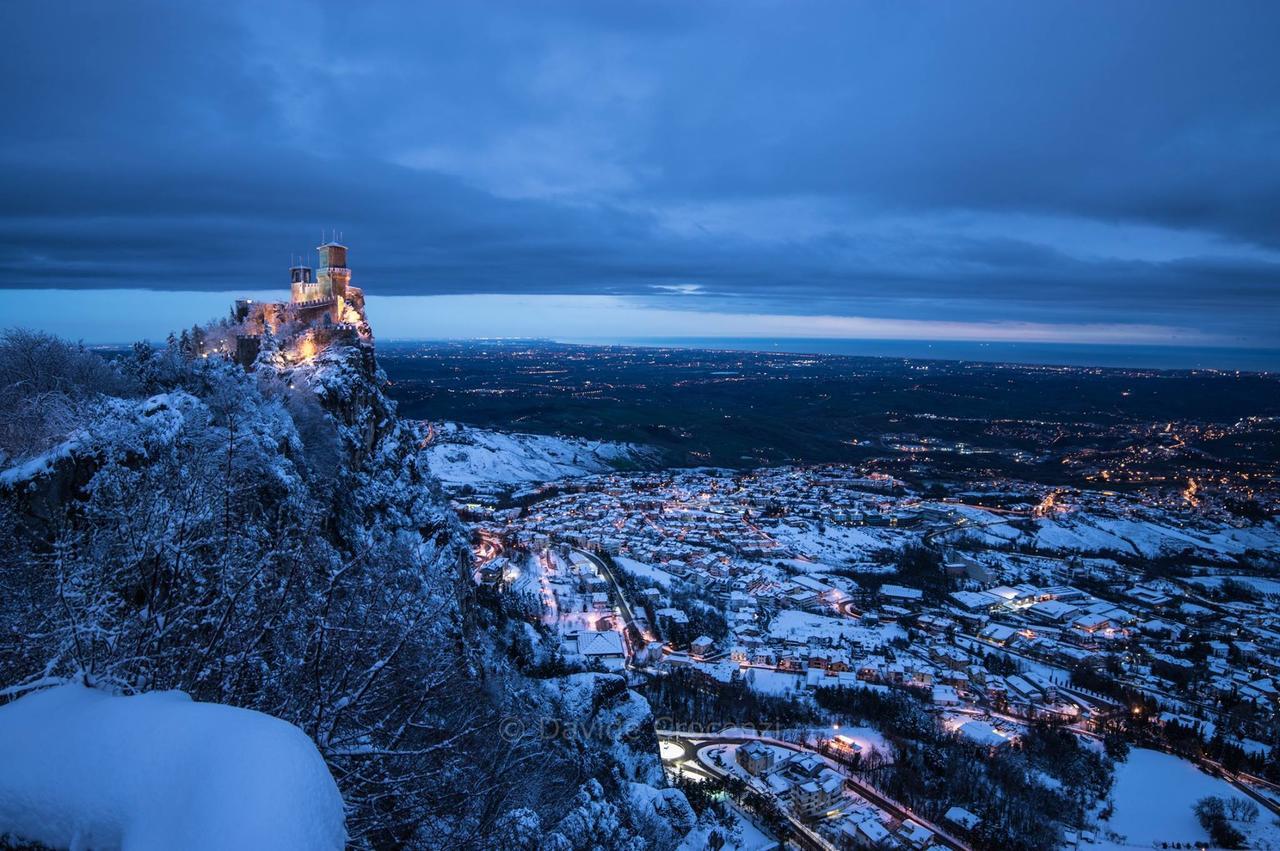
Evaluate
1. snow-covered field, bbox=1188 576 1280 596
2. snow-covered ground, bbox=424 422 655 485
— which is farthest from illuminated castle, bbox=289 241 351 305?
snow-covered field, bbox=1188 576 1280 596

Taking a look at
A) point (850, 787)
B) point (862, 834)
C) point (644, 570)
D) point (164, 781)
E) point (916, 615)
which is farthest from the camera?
point (644, 570)

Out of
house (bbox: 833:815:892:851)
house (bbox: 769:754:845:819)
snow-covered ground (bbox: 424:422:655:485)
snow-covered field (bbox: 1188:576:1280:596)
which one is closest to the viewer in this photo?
house (bbox: 833:815:892:851)

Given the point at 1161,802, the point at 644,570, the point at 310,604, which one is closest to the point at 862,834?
the point at 1161,802

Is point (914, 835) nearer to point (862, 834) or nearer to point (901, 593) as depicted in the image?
point (862, 834)

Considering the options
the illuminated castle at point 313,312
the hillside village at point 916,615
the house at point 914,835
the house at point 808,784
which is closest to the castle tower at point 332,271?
the illuminated castle at point 313,312

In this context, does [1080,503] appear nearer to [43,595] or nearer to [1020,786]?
[1020,786]

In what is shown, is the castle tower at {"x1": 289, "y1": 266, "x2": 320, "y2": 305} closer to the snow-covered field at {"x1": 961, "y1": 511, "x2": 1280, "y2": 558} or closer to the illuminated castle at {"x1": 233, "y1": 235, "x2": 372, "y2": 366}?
the illuminated castle at {"x1": 233, "y1": 235, "x2": 372, "y2": 366}
